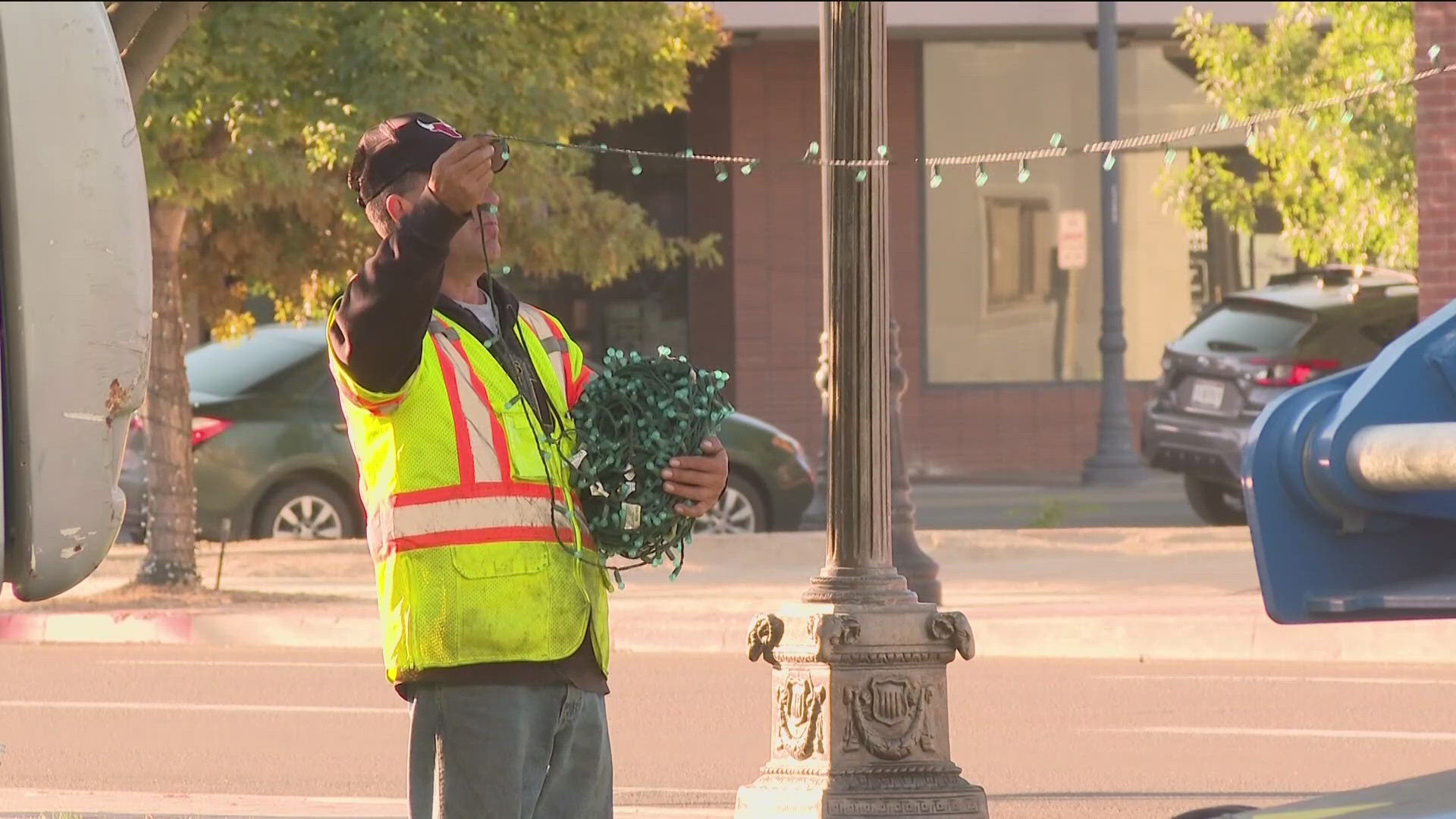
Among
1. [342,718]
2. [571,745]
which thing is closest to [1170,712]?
[342,718]

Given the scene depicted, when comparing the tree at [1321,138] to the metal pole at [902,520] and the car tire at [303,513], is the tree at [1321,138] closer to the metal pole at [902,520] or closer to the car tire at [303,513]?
the metal pole at [902,520]

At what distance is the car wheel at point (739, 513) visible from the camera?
700 inches

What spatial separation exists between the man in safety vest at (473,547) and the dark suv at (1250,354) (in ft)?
45.5

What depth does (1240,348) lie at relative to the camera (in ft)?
59.4

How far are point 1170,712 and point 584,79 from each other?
6.81m

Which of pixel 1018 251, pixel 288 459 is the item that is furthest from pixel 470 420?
pixel 1018 251

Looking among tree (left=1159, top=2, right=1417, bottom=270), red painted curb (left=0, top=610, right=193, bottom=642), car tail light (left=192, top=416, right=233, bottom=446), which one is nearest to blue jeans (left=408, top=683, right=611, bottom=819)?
red painted curb (left=0, top=610, right=193, bottom=642)

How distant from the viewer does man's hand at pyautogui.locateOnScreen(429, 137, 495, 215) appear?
12.3ft

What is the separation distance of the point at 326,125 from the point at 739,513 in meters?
5.26

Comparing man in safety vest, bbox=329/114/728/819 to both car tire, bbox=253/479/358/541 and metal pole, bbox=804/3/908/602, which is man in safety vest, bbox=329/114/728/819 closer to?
metal pole, bbox=804/3/908/602

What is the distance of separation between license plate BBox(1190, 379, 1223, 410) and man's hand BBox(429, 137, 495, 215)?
585 inches

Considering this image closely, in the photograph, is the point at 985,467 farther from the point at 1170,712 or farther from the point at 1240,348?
the point at 1170,712

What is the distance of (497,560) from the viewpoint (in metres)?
4.03

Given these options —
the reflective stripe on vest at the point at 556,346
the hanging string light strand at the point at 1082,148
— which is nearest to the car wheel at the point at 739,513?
the hanging string light strand at the point at 1082,148
